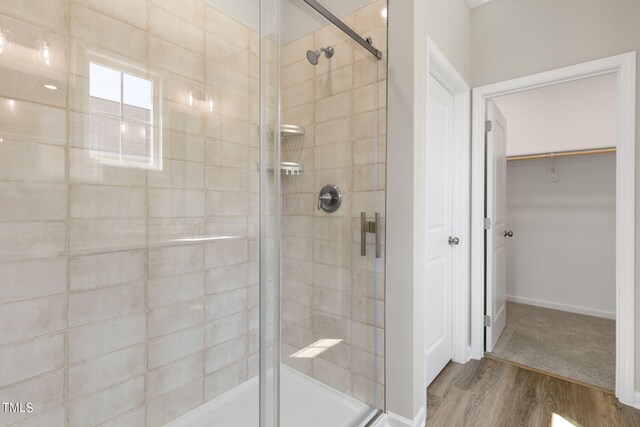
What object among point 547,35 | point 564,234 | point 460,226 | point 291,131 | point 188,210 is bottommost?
point 564,234

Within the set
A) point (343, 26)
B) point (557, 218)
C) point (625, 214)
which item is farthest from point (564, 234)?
point (343, 26)

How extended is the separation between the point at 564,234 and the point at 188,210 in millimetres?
3584

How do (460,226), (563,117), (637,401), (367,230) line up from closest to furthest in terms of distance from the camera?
1. (367,230)
2. (637,401)
3. (460,226)
4. (563,117)

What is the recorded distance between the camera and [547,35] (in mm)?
2014

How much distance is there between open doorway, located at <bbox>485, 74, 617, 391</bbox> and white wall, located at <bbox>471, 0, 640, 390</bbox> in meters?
0.38

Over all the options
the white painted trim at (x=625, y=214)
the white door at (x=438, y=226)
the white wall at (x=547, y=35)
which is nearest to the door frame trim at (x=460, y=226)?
the white door at (x=438, y=226)

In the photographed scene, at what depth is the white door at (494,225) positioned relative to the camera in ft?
7.50

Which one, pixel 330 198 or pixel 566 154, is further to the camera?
pixel 566 154

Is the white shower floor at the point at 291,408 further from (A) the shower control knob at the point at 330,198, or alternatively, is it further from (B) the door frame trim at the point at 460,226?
(B) the door frame trim at the point at 460,226

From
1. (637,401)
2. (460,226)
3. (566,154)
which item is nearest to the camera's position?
(637,401)

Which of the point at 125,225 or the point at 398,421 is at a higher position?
the point at 125,225

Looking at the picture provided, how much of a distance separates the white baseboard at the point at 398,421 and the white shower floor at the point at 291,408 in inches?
2.7

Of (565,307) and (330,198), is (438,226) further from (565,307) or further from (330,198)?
(565,307)

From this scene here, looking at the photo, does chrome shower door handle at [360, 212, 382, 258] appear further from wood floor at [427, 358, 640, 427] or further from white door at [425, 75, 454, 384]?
wood floor at [427, 358, 640, 427]
